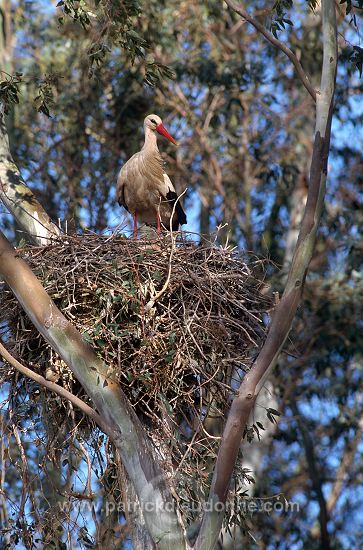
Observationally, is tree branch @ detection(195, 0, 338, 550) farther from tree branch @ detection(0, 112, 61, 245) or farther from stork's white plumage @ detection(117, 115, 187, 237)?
stork's white plumage @ detection(117, 115, 187, 237)

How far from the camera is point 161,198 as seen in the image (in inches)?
382

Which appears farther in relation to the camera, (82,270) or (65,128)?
(65,128)

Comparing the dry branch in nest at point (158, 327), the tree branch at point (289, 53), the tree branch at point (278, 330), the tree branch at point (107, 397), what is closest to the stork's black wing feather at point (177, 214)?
the dry branch in nest at point (158, 327)

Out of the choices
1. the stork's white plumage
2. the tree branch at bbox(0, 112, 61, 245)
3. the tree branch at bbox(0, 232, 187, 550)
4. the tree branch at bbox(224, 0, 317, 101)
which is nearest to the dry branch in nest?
the tree branch at bbox(0, 232, 187, 550)

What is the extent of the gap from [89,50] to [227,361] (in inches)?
126

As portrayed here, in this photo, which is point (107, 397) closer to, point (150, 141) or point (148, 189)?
point (148, 189)

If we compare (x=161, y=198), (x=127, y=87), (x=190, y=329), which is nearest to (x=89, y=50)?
(x=161, y=198)

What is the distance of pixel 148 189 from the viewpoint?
9.61 m

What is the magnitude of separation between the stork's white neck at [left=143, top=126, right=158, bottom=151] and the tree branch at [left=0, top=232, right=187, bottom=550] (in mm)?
3357

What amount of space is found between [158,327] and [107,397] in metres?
0.74

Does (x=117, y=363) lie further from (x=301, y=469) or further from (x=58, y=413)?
(x=301, y=469)

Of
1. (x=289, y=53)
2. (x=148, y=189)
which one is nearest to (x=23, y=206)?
(x=148, y=189)

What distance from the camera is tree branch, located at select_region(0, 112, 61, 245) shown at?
8.09 metres

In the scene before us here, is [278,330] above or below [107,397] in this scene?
above
